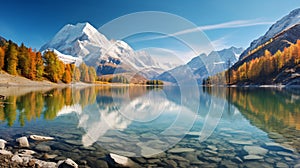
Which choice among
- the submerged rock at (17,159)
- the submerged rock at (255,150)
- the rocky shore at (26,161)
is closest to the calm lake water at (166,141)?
the submerged rock at (255,150)

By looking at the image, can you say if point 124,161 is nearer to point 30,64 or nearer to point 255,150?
point 255,150

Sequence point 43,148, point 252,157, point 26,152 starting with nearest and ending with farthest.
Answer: point 26,152 < point 252,157 < point 43,148

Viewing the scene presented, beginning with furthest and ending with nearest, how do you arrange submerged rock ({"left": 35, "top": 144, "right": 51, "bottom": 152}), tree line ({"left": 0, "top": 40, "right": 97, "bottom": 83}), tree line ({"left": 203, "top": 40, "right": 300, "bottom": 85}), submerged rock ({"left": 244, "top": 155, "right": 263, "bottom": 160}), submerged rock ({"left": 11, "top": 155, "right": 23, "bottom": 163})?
tree line ({"left": 203, "top": 40, "right": 300, "bottom": 85})
tree line ({"left": 0, "top": 40, "right": 97, "bottom": 83})
submerged rock ({"left": 35, "top": 144, "right": 51, "bottom": 152})
submerged rock ({"left": 244, "top": 155, "right": 263, "bottom": 160})
submerged rock ({"left": 11, "top": 155, "right": 23, "bottom": 163})

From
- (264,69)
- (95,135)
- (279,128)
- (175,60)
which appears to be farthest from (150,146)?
(264,69)

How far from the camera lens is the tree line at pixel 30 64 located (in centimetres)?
6450

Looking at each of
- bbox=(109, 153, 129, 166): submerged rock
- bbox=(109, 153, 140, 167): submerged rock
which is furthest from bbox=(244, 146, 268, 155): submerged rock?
bbox=(109, 153, 129, 166): submerged rock

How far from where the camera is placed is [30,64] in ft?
233

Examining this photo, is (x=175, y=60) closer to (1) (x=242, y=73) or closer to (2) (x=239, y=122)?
(2) (x=239, y=122)

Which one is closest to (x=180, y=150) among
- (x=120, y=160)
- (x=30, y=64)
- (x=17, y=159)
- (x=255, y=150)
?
(x=120, y=160)

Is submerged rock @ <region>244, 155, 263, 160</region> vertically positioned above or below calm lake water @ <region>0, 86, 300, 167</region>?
below

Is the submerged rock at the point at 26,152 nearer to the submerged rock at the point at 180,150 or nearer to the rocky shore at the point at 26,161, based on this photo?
the rocky shore at the point at 26,161

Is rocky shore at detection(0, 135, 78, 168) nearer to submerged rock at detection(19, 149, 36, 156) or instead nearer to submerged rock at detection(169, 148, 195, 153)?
submerged rock at detection(19, 149, 36, 156)

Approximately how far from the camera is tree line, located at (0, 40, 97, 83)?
2539 inches

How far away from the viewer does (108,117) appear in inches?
670
